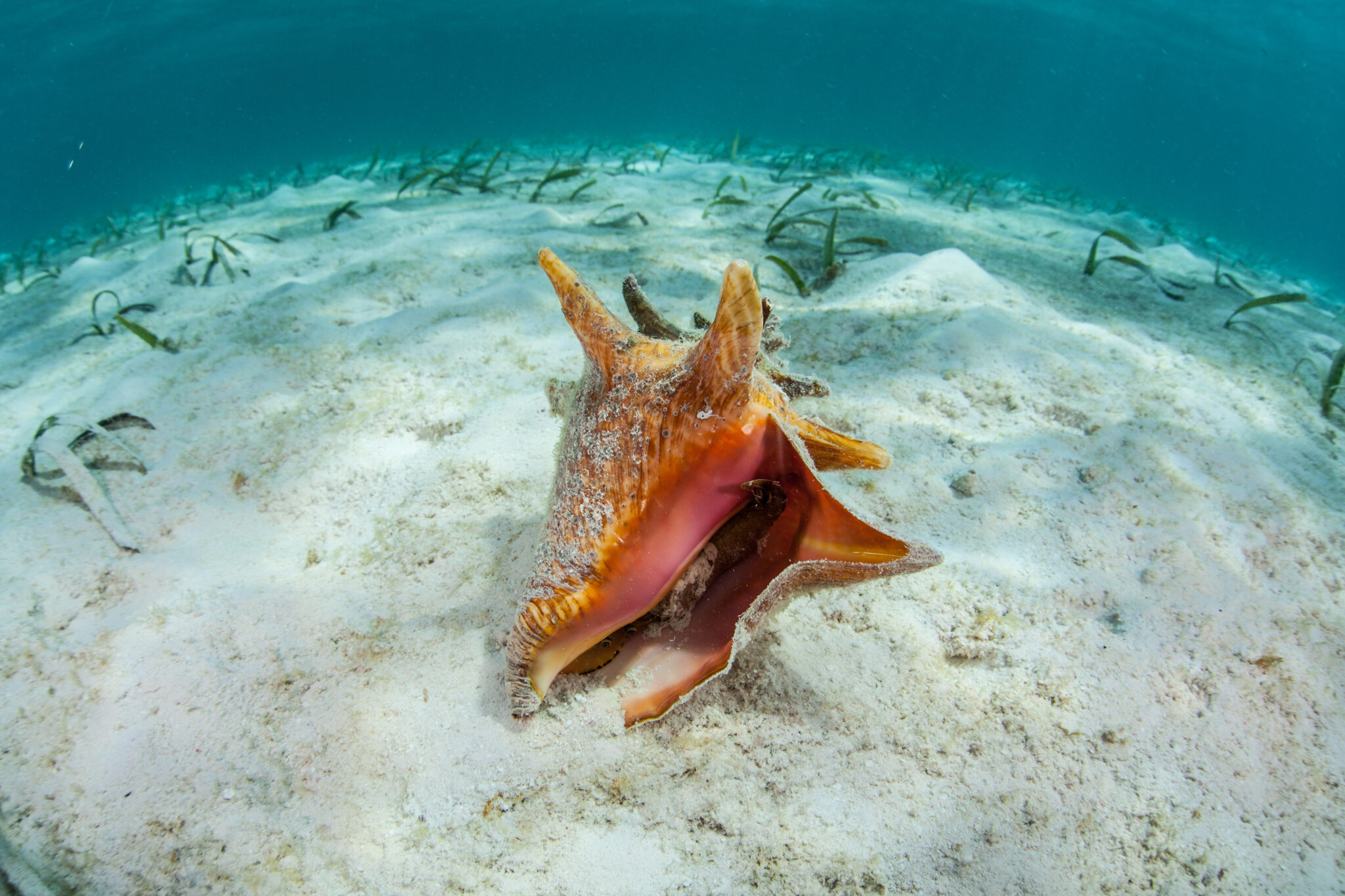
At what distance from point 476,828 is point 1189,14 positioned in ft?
156

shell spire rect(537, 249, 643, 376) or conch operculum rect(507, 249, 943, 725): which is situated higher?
shell spire rect(537, 249, 643, 376)

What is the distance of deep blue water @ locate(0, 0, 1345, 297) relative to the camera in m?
30.2

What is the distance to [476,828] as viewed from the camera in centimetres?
115

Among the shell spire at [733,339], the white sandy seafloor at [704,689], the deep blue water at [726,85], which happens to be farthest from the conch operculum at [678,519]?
the deep blue water at [726,85]

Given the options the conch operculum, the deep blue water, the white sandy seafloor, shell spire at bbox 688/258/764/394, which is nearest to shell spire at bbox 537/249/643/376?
the conch operculum

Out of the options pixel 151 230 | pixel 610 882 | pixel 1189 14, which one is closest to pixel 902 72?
pixel 1189 14

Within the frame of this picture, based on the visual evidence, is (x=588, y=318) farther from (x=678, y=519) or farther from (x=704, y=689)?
(x=704, y=689)

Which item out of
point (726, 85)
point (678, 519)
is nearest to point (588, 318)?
point (678, 519)

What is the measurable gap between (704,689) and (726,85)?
10386cm

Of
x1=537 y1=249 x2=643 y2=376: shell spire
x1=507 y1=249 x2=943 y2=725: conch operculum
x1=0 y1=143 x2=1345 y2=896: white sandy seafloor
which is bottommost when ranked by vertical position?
x1=0 y1=143 x2=1345 y2=896: white sandy seafloor

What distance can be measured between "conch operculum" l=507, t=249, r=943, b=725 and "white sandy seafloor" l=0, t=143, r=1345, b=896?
0.42 ft

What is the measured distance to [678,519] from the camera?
1.24 m

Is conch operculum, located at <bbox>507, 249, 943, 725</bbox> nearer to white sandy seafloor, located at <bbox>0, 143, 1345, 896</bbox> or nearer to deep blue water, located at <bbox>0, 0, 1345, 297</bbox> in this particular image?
white sandy seafloor, located at <bbox>0, 143, 1345, 896</bbox>

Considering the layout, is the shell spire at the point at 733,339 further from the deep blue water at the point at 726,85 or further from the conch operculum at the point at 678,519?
the deep blue water at the point at 726,85
